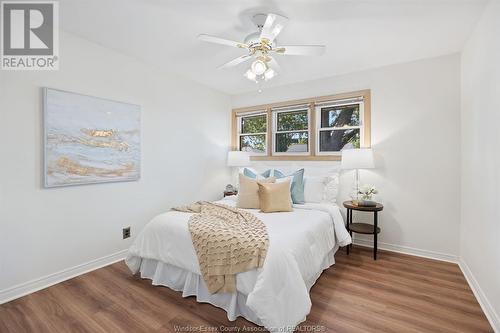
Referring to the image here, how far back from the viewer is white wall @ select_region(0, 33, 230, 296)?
6.95 ft

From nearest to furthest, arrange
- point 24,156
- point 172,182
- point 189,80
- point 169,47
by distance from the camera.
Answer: point 24,156 < point 169,47 < point 172,182 < point 189,80

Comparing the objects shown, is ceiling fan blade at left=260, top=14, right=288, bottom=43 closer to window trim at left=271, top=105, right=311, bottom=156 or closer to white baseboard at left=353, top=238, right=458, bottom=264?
window trim at left=271, top=105, right=311, bottom=156

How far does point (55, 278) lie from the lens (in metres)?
2.38

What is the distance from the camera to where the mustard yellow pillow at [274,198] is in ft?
8.98

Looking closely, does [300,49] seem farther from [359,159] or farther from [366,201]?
[366,201]

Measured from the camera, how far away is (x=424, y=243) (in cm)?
301

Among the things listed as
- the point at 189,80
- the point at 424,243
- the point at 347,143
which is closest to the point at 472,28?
the point at 347,143

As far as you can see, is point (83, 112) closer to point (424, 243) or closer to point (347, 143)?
point (347, 143)

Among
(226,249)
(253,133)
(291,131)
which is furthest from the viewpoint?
(253,133)

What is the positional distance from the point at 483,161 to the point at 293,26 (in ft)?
6.75

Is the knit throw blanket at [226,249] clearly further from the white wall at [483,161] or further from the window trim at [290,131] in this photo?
the window trim at [290,131]

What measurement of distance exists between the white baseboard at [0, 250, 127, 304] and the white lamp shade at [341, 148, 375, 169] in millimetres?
3072

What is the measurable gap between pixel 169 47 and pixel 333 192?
109 inches

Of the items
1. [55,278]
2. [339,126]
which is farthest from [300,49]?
[55,278]
